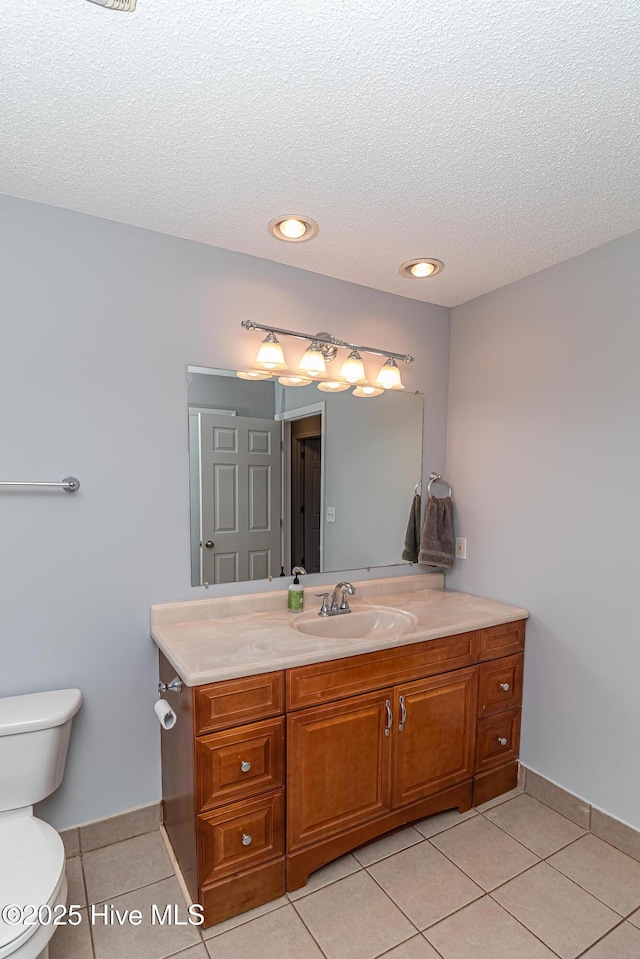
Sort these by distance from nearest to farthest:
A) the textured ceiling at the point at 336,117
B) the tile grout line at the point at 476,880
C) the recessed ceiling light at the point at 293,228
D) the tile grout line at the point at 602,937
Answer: the textured ceiling at the point at 336,117, the tile grout line at the point at 602,937, the tile grout line at the point at 476,880, the recessed ceiling light at the point at 293,228

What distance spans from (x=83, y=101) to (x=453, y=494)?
2168 mm

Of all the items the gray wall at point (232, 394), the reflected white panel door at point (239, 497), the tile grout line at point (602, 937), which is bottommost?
the tile grout line at point (602, 937)

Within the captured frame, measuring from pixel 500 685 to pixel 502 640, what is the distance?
7.8 inches

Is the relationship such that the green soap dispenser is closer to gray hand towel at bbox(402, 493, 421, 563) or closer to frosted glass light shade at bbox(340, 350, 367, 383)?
gray hand towel at bbox(402, 493, 421, 563)

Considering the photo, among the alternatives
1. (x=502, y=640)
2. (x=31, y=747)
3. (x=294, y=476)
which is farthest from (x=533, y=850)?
(x=31, y=747)

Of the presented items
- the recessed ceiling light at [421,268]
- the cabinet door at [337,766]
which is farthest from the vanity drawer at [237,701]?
the recessed ceiling light at [421,268]

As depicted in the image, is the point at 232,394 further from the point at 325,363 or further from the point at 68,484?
the point at 68,484

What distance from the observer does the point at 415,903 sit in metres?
1.66

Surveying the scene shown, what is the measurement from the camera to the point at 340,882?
1.74m

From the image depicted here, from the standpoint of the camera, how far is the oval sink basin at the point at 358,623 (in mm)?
2078

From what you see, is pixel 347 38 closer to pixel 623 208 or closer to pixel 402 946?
pixel 623 208

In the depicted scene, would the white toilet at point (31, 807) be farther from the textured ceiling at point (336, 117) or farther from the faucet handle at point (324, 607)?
the textured ceiling at point (336, 117)

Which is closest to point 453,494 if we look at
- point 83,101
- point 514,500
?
point 514,500

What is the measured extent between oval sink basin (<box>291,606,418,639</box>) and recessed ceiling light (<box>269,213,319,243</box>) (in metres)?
1.50
